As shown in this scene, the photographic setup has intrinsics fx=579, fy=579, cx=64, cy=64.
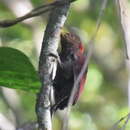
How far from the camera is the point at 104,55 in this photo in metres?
4.89

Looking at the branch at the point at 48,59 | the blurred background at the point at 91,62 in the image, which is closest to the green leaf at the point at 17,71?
the branch at the point at 48,59

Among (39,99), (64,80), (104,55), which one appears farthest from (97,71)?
(39,99)

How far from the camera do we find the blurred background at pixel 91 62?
14.4ft

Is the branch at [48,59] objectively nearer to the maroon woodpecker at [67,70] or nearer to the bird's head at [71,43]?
the maroon woodpecker at [67,70]

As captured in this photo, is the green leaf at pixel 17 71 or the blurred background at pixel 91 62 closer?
the green leaf at pixel 17 71

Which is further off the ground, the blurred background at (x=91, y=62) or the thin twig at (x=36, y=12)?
the thin twig at (x=36, y=12)

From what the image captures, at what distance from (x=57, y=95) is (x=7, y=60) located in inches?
23.7

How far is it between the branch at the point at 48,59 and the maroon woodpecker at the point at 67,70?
0.36 m

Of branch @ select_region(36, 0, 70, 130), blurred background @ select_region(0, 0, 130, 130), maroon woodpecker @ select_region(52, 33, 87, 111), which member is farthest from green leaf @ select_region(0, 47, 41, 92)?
blurred background @ select_region(0, 0, 130, 130)

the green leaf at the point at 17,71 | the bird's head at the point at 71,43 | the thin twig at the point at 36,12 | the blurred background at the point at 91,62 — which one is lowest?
the blurred background at the point at 91,62

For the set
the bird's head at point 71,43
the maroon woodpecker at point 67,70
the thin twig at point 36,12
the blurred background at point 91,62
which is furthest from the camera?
the blurred background at point 91,62

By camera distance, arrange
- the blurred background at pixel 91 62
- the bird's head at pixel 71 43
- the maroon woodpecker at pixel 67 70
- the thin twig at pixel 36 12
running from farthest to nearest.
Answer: the blurred background at pixel 91 62, the bird's head at pixel 71 43, the maroon woodpecker at pixel 67 70, the thin twig at pixel 36 12

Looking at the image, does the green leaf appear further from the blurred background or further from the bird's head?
the blurred background

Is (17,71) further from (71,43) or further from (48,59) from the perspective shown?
(71,43)
